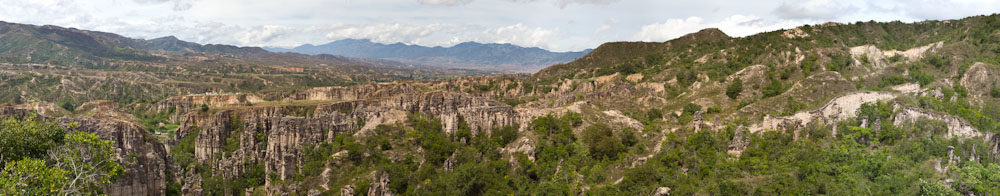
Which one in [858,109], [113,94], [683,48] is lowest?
[113,94]

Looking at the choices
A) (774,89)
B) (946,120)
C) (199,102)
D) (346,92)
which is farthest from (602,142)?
(199,102)

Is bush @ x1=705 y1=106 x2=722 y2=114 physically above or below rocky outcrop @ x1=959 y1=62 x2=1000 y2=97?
below

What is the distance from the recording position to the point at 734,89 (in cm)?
5591

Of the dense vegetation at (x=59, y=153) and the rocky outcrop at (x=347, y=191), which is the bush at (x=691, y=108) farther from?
the dense vegetation at (x=59, y=153)

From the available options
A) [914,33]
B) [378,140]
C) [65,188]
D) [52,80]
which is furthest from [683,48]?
[52,80]

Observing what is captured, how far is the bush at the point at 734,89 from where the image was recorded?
55625 millimetres

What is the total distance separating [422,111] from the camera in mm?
54312

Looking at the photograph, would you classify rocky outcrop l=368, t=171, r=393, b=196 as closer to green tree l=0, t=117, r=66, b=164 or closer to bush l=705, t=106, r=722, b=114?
green tree l=0, t=117, r=66, b=164

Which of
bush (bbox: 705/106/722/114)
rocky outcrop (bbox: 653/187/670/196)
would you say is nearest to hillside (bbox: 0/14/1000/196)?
rocky outcrop (bbox: 653/187/670/196)

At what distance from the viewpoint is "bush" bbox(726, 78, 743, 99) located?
182ft

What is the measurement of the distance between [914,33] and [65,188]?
92.0 meters

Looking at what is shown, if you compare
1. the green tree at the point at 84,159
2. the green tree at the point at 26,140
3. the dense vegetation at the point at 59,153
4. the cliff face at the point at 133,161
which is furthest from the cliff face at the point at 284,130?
the green tree at the point at 26,140

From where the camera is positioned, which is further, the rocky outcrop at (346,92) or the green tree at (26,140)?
the rocky outcrop at (346,92)

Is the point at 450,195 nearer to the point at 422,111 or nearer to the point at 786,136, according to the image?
the point at 422,111
